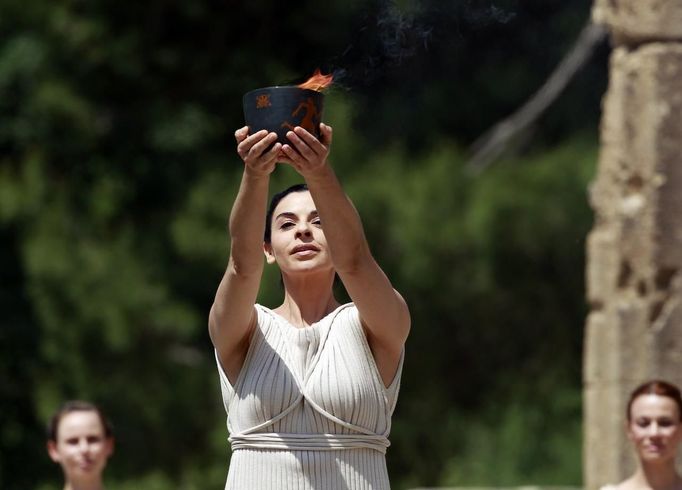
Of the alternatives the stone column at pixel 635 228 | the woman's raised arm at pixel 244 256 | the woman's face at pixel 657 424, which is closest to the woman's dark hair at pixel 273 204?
the woman's raised arm at pixel 244 256

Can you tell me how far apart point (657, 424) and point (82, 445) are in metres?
2.12

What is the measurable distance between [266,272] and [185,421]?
14.4 ft

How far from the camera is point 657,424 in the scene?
19.8 feet

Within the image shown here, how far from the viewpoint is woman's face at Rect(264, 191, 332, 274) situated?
4.64 m

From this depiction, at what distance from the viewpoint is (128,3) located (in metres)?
19.1

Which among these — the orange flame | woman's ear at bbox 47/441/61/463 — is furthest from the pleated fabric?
woman's ear at bbox 47/441/61/463

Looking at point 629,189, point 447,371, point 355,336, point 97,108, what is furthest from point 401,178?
point 355,336

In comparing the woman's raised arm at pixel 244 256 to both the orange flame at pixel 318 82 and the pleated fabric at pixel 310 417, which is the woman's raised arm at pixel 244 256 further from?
the orange flame at pixel 318 82

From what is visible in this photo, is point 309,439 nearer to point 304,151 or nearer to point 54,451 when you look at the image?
point 304,151

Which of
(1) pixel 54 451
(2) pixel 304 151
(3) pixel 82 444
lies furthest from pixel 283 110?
(1) pixel 54 451

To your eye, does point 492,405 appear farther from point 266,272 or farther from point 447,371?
point 266,272

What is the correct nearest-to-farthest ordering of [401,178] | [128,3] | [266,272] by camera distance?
1. [266,272]
2. [401,178]
3. [128,3]

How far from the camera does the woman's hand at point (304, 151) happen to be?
14.1 feet

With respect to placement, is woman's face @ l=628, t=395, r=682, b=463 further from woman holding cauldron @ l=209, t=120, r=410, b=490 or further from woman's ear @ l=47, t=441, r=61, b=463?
woman's ear @ l=47, t=441, r=61, b=463
